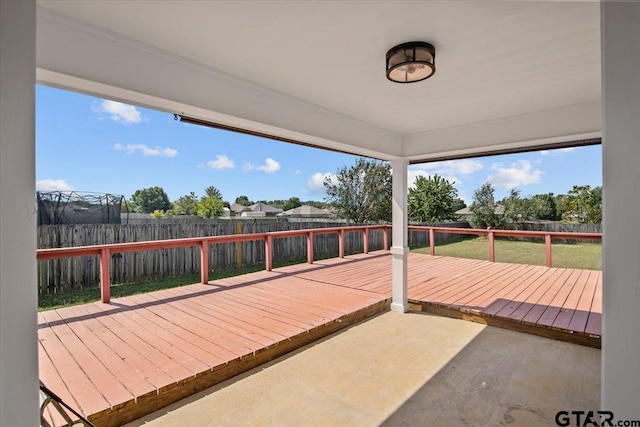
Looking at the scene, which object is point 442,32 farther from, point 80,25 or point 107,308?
point 107,308

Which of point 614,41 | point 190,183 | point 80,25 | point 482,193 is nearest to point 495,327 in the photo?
point 614,41

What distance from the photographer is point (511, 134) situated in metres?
3.46

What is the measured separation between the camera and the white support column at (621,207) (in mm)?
906

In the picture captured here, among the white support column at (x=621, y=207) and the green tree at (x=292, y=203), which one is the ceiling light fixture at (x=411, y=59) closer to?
the white support column at (x=621, y=207)

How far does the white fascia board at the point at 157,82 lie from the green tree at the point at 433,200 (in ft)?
45.2

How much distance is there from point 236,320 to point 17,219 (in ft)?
10.1

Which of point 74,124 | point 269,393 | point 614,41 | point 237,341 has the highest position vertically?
point 74,124

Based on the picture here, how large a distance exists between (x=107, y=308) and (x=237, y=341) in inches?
81.5

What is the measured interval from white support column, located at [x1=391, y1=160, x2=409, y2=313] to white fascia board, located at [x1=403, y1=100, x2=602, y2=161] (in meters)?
0.28

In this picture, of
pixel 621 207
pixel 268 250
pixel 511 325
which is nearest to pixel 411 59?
pixel 621 207

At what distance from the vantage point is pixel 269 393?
8.29 feet

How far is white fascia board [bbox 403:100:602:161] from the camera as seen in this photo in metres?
3.00

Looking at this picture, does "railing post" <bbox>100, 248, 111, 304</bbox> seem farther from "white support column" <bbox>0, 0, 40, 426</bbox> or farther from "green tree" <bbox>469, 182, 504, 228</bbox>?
"green tree" <bbox>469, 182, 504, 228</bbox>

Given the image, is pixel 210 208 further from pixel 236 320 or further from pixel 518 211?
pixel 236 320
